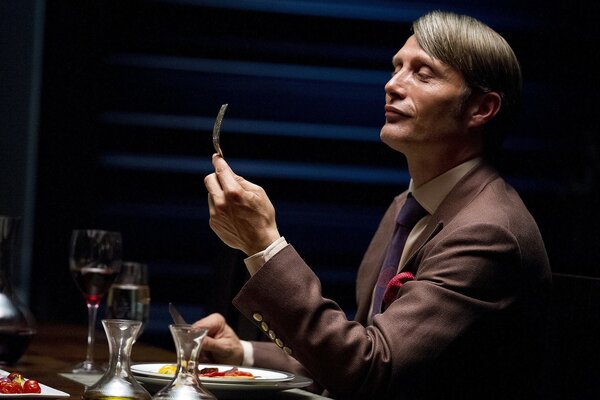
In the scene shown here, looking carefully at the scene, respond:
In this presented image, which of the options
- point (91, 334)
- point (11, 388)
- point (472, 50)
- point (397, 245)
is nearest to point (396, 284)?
point (397, 245)

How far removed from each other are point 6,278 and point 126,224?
2.12 m

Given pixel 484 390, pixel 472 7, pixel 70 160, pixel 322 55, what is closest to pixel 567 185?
pixel 472 7

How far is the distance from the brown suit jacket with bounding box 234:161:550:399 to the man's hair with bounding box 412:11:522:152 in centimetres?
23

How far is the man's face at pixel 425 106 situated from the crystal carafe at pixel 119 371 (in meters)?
0.91

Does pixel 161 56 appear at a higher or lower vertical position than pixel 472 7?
lower

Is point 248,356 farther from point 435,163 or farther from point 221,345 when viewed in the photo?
point 435,163

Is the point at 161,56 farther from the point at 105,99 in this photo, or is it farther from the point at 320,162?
the point at 320,162

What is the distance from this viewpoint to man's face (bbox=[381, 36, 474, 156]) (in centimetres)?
A: 213

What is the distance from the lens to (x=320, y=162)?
427 cm

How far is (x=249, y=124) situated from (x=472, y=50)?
7.23 feet

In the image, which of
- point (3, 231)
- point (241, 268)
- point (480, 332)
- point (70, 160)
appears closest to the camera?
point (480, 332)

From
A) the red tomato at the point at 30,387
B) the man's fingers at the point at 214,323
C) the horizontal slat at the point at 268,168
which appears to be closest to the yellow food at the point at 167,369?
the red tomato at the point at 30,387

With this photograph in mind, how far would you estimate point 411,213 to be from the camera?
222cm

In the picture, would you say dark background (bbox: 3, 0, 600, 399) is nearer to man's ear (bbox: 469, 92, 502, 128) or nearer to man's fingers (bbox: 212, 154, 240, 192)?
man's ear (bbox: 469, 92, 502, 128)
